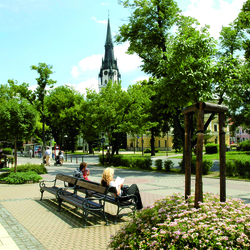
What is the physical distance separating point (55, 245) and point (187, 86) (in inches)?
289

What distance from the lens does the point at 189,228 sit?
3742 millimetres

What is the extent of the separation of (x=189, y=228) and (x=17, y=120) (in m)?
11.9

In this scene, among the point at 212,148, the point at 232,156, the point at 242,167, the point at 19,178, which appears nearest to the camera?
the point at 19,178

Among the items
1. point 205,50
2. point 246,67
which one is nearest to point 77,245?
point 205,50

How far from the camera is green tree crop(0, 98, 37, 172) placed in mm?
13648

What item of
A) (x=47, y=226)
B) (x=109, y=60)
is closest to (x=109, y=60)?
(x=109, y=60)

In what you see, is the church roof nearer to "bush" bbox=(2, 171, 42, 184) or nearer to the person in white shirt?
"bush" bbox=(2, 171, 42, 184)

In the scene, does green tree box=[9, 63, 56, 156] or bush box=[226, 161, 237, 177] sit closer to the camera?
bush box=[226, 161, 237, 177]

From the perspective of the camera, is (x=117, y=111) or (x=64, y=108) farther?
(x=64, y=108)

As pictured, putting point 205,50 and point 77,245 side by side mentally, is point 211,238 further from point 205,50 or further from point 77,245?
point 205,50

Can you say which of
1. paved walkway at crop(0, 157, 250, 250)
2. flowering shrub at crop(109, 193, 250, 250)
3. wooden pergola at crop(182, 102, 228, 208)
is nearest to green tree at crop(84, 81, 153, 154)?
paved walkway at crop(0, 157, 250, 250)

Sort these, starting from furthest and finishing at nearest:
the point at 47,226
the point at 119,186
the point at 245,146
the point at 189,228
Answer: the point at 245,146, the point at 119,186, the point at 47,226, the point at 189,228

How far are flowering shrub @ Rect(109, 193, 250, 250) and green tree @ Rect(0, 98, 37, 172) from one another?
10768mm

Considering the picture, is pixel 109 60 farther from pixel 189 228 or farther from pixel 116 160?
pixel 189 228
